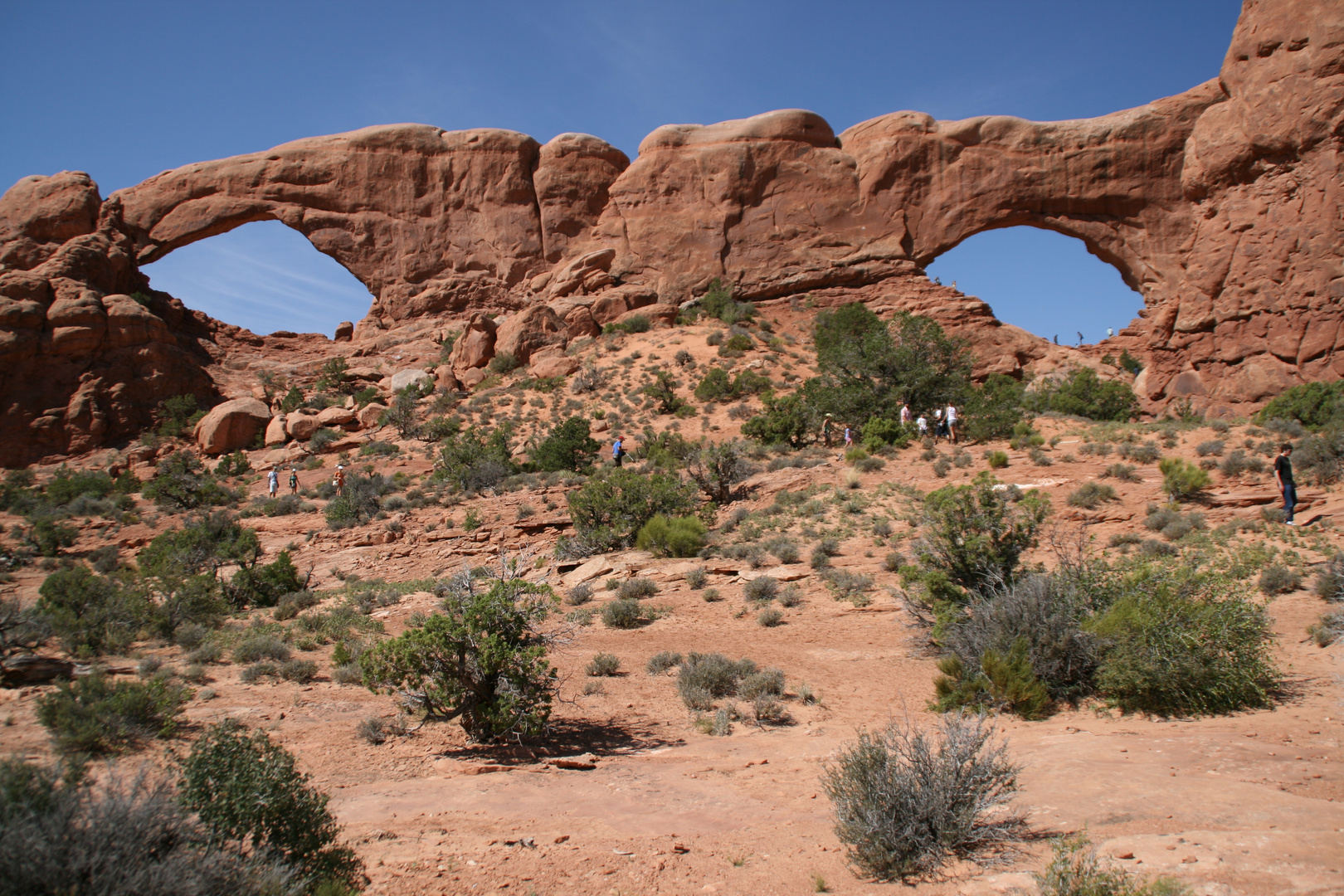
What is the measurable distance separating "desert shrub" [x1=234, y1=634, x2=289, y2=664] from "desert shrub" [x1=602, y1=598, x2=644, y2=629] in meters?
4.52

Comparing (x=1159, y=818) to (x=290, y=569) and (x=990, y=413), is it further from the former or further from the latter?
(x=990, y=413)

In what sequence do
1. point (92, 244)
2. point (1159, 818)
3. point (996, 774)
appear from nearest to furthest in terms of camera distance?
point (1159, 818) → point (996, 774) → point (92, 244)

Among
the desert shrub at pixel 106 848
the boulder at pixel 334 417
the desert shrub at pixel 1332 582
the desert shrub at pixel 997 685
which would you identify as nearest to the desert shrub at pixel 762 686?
the desert shrub at pixel 997 685

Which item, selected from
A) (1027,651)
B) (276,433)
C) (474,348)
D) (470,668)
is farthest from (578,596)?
(474,348)

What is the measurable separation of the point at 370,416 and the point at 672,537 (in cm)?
2171

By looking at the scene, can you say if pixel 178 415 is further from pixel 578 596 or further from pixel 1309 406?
pixel 1309 406

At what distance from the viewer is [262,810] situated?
3863 millimetres

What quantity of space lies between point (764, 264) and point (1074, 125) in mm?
15894

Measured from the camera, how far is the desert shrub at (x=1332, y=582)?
848 centimetres

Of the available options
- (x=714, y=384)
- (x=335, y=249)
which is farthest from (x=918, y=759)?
(x=335, y=249)

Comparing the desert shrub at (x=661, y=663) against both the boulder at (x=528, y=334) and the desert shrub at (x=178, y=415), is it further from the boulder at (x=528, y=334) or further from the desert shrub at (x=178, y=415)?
the desert shrub at (x=178, y=415)

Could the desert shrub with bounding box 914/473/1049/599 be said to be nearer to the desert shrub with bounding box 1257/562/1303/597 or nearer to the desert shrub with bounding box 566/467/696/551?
the desert shrub with bounding box 1257/562/1303/597

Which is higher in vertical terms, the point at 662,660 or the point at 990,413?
the point at 990,413

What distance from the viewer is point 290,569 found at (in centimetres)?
1468
